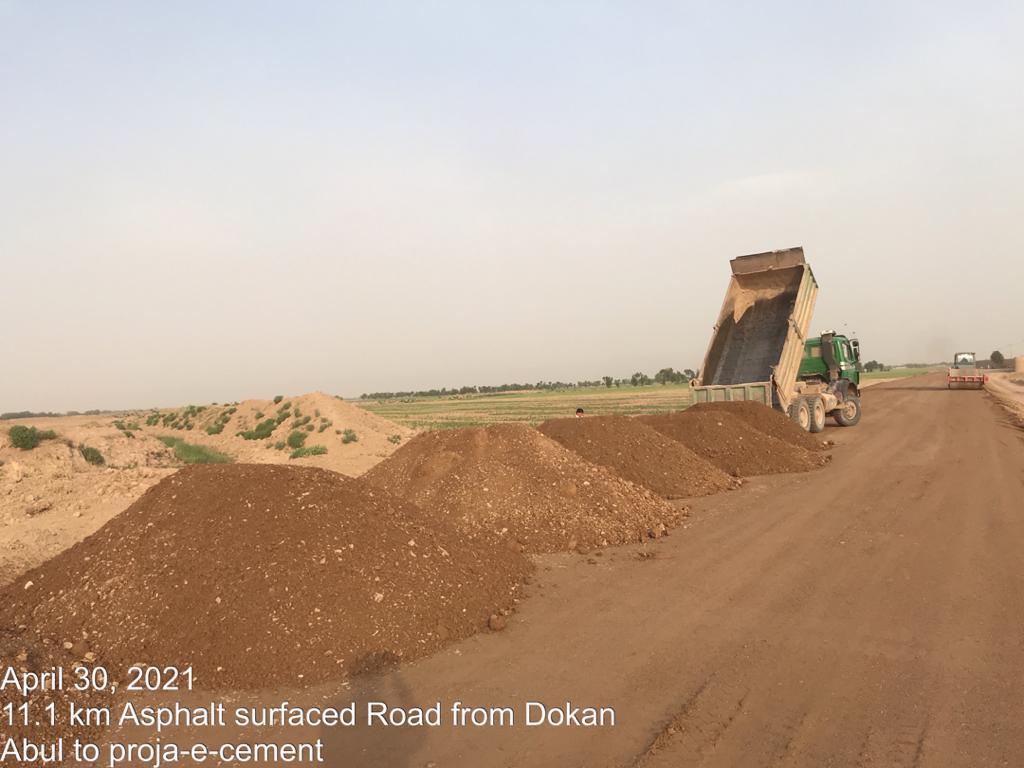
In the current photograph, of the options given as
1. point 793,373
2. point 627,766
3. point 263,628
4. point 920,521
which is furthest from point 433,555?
point 793,373

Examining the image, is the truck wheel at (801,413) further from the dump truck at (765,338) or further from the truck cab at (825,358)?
the truck cab at (825,358)

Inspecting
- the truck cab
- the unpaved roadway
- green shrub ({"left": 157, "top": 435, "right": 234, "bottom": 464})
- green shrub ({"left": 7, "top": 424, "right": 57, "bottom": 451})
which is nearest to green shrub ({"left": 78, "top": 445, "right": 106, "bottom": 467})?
green shrub ({"left": 7, "top": 424, "right": 57, "bottom": 451})

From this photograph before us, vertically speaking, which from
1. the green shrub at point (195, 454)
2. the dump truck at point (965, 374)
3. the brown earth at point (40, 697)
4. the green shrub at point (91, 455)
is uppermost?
the dump truck at point (965, 374)

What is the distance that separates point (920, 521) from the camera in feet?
30.5

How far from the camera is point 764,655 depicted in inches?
208

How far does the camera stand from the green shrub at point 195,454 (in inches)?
1037

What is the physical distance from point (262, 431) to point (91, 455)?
11.0m

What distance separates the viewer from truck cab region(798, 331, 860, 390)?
21.2 meters

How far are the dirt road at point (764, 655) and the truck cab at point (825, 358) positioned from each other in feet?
39.6

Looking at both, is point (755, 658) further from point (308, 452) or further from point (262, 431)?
point (262, 431)

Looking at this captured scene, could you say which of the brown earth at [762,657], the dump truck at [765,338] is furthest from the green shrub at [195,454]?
the brown earth at [762,657]

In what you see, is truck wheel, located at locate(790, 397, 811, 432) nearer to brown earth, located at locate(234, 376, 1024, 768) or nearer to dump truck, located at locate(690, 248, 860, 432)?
dump truck, located at locate(690, 248, 860, 432)

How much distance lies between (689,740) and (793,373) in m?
16.0

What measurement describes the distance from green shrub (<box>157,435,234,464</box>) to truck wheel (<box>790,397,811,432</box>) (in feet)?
66.7
